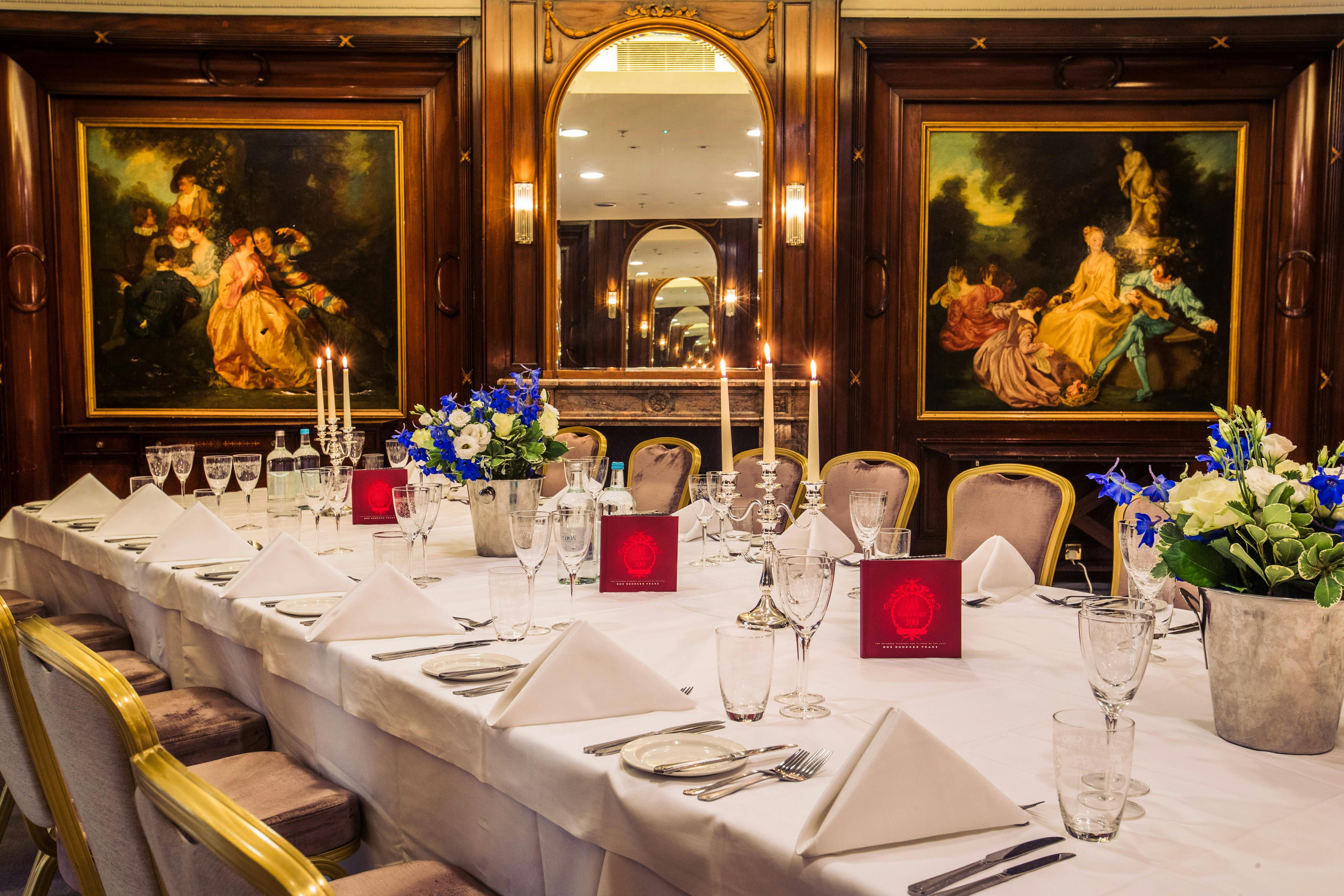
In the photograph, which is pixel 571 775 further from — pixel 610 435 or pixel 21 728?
pixel 610 435

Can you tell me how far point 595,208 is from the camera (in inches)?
238

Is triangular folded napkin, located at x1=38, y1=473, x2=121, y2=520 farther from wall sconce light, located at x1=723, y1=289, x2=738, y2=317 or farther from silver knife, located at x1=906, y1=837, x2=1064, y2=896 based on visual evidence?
wall sconce light, located at x1=723, y1=289, x2=738, y2=317

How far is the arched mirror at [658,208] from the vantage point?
5973 millimetres

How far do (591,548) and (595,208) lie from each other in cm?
404

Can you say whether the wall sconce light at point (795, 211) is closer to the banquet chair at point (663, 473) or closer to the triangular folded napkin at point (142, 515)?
the banquet chair at point (663, 473)

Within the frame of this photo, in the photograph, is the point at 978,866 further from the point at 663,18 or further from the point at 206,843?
the point at 663,18

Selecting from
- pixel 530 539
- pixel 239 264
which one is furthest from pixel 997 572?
pixel 239 264

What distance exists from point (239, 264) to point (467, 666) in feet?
18.0

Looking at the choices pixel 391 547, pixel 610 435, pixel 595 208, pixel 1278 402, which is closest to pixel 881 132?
pixel 595 208

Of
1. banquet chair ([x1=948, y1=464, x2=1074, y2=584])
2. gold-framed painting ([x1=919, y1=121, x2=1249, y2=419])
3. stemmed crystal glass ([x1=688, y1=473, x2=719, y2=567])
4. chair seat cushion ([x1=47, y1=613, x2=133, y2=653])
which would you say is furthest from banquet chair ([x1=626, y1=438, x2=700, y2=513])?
gold-framed painting ([x1=919, y1=121, x2=1249, y2=419])

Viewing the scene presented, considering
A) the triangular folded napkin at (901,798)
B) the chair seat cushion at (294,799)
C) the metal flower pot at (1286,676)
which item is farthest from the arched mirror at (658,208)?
the triangular folded napkin at (901,798)

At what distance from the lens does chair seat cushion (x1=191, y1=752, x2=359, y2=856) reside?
1.59 meters

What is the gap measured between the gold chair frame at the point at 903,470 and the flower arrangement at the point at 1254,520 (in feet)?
5.86

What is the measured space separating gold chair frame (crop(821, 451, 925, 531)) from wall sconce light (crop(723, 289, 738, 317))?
256 centimetres
